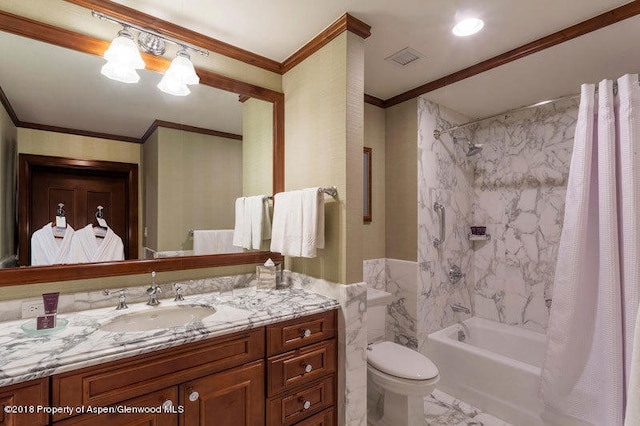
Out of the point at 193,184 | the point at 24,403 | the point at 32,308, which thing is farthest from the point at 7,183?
the point at 24,403

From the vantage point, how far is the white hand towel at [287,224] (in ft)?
5.86

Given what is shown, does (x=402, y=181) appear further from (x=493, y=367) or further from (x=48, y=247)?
(x=48, y=247)

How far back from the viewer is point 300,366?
152 cm

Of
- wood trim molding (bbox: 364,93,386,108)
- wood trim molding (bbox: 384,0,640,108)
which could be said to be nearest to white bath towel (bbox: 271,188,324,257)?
wood trim molding (bbox: 364,93,386,108)

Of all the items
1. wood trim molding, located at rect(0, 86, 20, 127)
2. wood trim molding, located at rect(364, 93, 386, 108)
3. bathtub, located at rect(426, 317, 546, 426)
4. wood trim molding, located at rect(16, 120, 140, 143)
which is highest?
wood trim molding, located at rect(364, 93, 386, 108)

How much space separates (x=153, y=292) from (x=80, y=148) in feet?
2.67

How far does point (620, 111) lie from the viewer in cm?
156

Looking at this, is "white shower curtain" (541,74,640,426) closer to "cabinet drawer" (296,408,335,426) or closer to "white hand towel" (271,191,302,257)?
"cabinet drawer" (296,408,335,426)

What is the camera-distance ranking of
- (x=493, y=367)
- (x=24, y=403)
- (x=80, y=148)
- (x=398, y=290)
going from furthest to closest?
(x=398, y=290) → (x=493, y=367) → (x=80, y=148) → (x=24, y=403)

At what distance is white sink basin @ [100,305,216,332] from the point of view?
1.43 meters

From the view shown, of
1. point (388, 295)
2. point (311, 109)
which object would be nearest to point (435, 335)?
point (388, 295)

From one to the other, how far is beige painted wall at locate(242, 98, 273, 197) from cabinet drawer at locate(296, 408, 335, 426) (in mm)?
1306

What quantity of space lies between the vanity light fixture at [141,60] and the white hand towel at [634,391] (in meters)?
1.98

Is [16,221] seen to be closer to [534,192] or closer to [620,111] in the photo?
[620,111]
